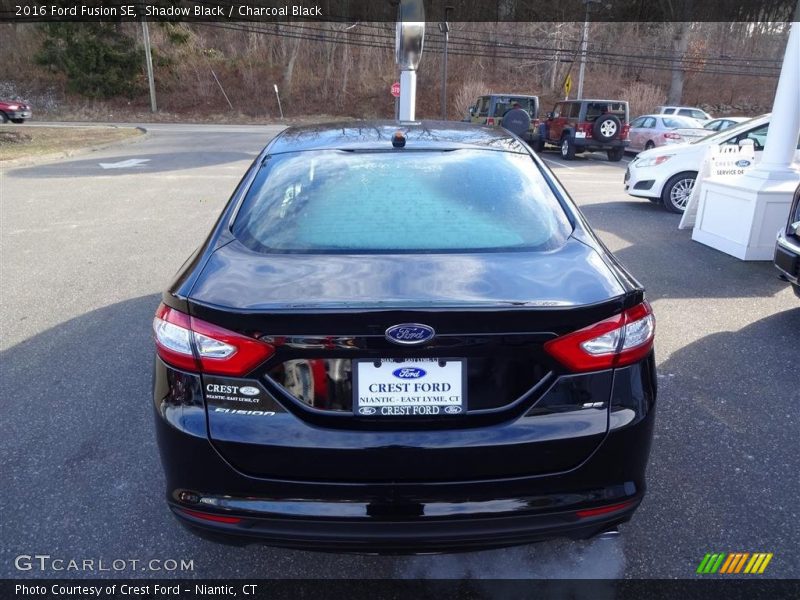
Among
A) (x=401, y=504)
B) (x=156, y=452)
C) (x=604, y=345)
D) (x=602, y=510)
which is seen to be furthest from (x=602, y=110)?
(x=401, y=504)

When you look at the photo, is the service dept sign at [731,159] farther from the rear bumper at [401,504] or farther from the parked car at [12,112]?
the parked car at [12,112]

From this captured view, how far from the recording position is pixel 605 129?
19016 millimetres

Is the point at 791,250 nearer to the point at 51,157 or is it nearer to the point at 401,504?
the point at 401,504

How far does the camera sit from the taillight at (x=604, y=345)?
1.91 m

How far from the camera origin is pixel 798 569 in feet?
8.00

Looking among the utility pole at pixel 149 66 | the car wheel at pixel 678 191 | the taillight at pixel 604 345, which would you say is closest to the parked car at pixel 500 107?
the car wheel at pixel 678 191

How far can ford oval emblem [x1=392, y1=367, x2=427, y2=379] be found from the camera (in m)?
1.89

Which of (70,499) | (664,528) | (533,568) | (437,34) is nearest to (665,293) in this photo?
(664,528)

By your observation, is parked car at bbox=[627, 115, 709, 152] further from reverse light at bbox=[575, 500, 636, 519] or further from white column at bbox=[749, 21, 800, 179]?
reverse light at bbox=[575, 500, 636, 519]

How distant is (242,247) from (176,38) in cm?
5225

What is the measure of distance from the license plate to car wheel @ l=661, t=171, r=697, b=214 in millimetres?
9221

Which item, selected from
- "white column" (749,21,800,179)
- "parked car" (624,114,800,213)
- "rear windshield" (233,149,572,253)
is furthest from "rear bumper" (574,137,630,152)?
"rear windshield" (233,149,572,253)

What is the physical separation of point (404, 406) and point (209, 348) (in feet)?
2.08

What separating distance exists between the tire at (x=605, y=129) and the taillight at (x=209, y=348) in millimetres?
19032
